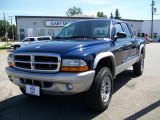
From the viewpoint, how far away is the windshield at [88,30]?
5628mm

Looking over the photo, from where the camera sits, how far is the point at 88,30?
19.1 ft

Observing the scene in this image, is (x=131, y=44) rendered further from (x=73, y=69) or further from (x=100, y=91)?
(x=73, y=69)

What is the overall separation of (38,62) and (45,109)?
1150 millimetres

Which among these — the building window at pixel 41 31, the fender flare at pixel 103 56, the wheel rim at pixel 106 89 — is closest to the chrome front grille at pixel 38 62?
the fender flare at pixel 103 56

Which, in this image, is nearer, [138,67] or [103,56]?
[103,56]

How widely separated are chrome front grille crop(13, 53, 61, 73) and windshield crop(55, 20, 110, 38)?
1.54 m

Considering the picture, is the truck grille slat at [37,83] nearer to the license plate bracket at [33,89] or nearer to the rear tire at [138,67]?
the license plate bracket at [33,89]

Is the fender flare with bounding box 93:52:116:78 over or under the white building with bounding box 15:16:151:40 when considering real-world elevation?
under

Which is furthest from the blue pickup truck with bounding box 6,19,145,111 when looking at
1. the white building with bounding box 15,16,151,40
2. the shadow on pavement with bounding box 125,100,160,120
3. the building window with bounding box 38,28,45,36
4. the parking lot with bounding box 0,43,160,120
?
the building window with bounding box 38,28,45,36

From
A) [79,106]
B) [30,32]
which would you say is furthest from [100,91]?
[30,32]

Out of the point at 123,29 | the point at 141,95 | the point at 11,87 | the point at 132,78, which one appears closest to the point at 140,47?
the point at 132,78

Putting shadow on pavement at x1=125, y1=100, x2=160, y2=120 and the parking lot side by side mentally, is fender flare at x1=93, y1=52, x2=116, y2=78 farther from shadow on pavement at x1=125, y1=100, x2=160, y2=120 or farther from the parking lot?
shadow on pavement at x1=125, y1=100, x2=160, y2=120

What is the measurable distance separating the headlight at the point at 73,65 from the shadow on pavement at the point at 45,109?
32.2 inches

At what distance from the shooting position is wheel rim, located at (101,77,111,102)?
4.79 meters
